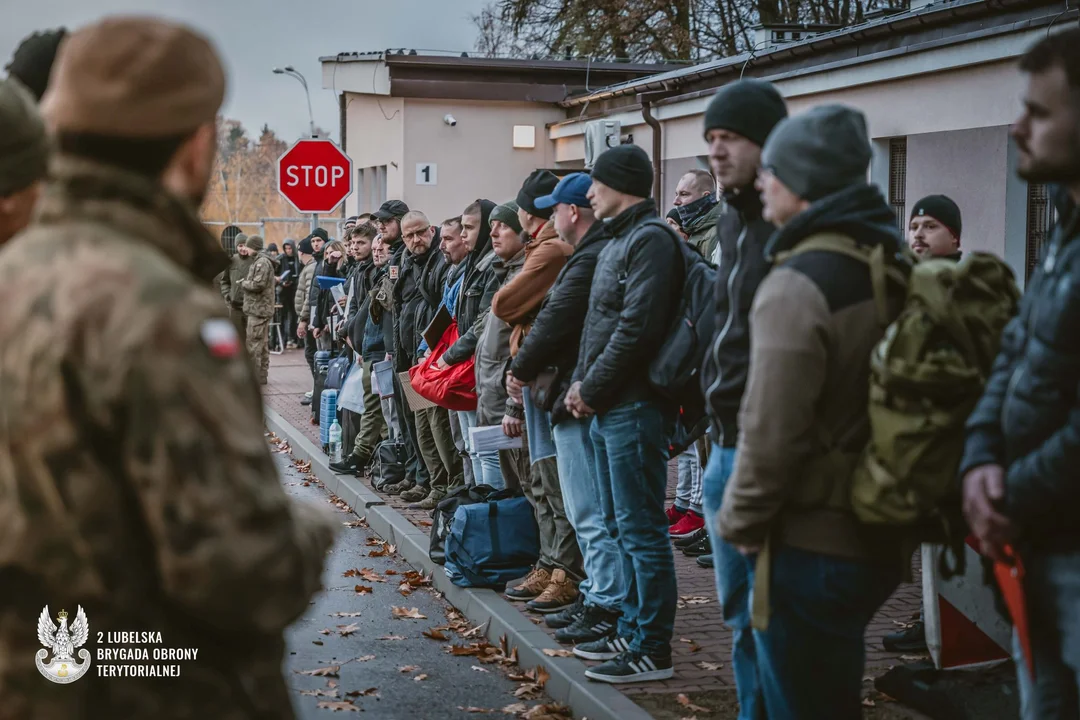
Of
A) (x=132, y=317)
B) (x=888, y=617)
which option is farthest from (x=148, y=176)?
(x=888, y=617)

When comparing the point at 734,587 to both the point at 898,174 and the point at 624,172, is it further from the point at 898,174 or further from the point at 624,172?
A: the point at 898,174

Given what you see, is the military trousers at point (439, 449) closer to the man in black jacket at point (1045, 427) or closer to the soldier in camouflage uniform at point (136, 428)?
the man in black jacket at point (1045, 427)

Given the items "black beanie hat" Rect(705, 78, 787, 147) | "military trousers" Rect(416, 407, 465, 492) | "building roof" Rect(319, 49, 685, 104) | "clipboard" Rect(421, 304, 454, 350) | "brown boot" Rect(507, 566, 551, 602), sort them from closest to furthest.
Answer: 1. "black beanie hat" Rect(705, 78, 787, 147)
2. "brown boot" Rect(507, 566, 551, 602)
3. "clipboard" Rect(421, 304, 454, 350)
4. "military trousers" Rect(416, 407, 465, 492)
5. "building roof" Rect(319, 49, 685, 104)

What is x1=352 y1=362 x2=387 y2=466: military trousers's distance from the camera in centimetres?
1216

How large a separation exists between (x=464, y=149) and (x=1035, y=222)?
53.3 ft

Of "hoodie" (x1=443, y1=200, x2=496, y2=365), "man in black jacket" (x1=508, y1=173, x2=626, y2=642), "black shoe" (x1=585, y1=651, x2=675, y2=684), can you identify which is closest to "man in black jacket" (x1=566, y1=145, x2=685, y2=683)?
"black shoe" (x1=585, y1=651, x2=675, y2=684)

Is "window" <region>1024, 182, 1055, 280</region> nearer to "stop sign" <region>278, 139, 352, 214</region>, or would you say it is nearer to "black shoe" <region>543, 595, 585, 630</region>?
"black shoe" <region>543, 595, 585, 630</region>

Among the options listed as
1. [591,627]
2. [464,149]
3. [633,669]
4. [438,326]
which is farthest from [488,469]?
[464,149]

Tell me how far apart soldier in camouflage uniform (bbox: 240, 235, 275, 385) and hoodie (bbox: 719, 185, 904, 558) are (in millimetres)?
17289

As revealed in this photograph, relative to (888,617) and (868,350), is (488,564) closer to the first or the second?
(888,617)

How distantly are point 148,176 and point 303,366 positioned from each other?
23.1m

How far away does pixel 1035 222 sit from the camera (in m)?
11.8

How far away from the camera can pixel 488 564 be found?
7.92 m

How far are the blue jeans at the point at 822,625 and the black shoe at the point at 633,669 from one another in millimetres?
2299
